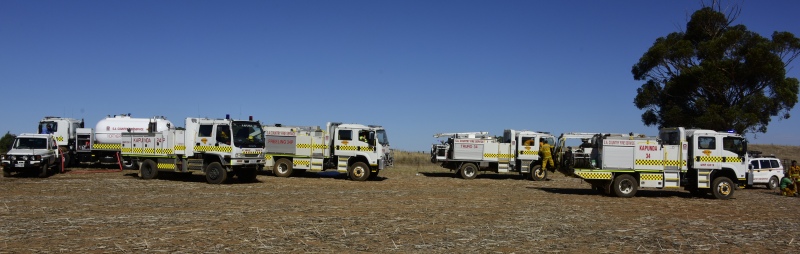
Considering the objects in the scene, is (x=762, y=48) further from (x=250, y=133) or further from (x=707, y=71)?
(x=250, y=133)

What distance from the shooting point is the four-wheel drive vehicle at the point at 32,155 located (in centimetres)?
2422

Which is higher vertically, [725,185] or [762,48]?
[762,48]

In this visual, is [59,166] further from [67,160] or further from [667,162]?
[667,162]

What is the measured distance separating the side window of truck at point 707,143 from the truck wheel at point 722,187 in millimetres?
1137

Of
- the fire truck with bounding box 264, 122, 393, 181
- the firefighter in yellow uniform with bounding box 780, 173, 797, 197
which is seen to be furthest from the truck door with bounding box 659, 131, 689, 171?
the fire truck with bounding box 264, 122, 393, 181

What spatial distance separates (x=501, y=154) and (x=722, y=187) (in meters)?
10.8

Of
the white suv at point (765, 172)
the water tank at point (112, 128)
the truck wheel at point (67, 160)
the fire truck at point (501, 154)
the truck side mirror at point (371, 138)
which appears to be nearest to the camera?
A: the white suv at point (765, 172)

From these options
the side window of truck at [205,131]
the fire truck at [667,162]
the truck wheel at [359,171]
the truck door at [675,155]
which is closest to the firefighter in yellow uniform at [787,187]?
the fire truck at [667,162]

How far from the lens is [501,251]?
31.8 ft

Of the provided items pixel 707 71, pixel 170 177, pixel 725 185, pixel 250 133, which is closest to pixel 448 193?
pixel 250 133

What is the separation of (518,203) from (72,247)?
38.0 feet

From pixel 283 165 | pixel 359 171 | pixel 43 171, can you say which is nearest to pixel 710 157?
pixel 359 171

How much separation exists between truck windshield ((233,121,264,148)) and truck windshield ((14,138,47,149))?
9506 mm

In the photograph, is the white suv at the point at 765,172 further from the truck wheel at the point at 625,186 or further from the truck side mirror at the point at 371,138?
the truck side mirror at the point at 371,138
